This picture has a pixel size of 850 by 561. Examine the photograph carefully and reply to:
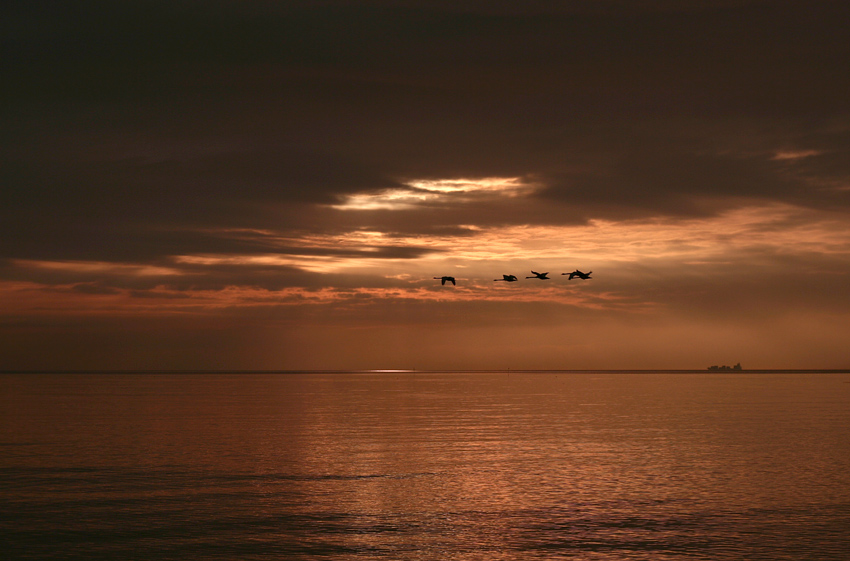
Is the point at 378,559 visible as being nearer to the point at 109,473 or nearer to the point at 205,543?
the point at 205,543

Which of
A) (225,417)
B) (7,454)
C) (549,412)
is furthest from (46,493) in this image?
(549,412)

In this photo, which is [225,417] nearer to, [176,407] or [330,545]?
[176,407]

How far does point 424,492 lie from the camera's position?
41.1m

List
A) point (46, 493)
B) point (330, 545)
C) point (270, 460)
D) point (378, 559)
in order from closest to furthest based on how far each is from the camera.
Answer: point (378, 559)
point (330, 545)
point (46, 493)
point (270, 460)

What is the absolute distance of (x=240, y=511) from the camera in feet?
120

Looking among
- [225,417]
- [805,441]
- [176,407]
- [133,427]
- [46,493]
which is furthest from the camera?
[176,407]

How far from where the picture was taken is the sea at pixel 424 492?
3045 centimetres

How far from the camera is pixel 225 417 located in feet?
301

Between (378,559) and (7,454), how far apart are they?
127 feet

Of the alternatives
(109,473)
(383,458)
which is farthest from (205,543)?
(383,458)

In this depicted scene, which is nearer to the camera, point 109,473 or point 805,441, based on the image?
point 109,473

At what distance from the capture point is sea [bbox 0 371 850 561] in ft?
99.9

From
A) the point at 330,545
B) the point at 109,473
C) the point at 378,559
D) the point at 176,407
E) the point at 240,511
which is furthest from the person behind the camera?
the point at 176,407

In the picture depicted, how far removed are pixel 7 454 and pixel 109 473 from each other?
527 inches
